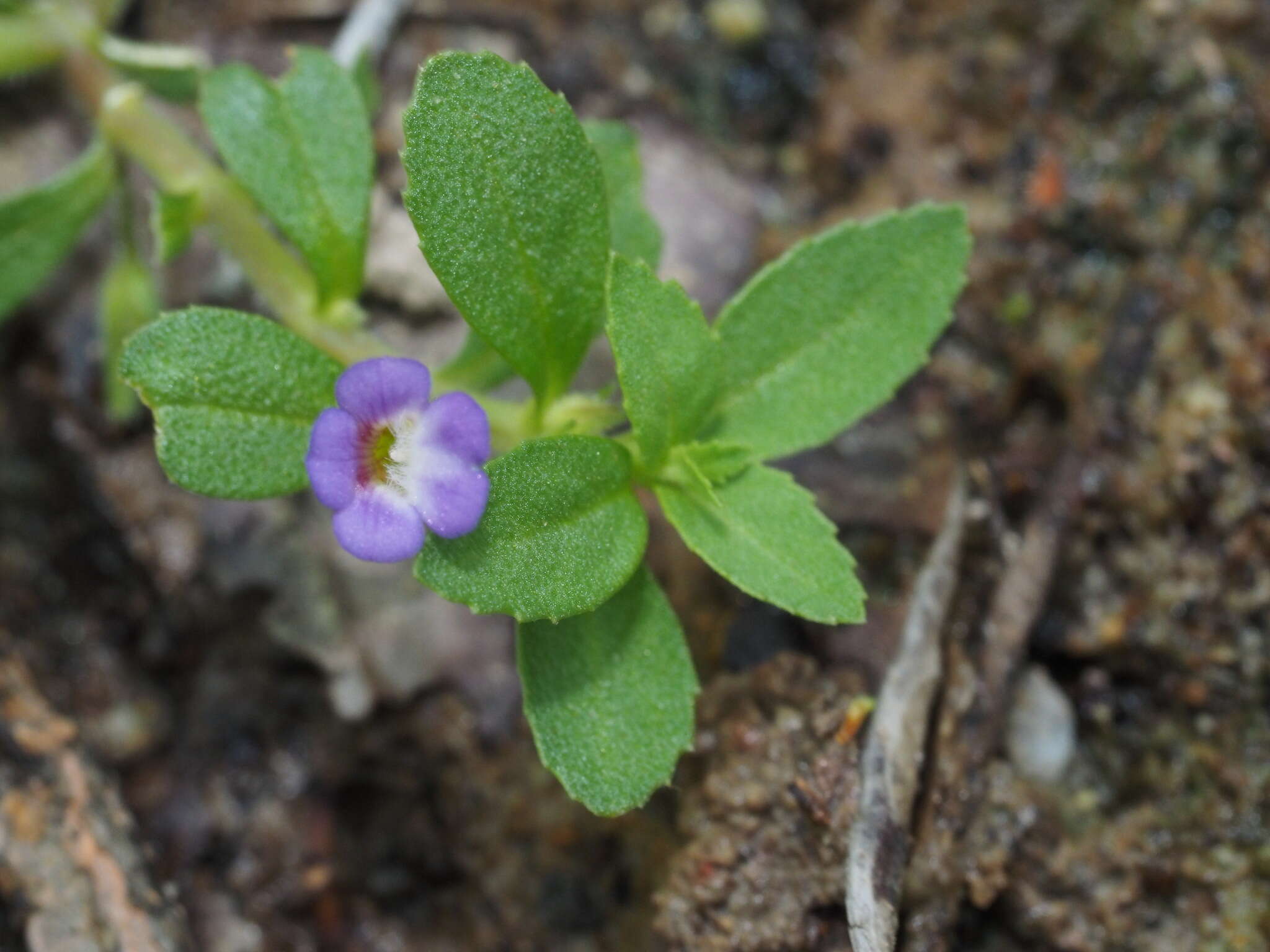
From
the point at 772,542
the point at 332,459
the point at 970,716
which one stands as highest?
the point at 332,459

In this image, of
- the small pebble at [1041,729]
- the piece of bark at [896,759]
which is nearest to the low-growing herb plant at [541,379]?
the piece of bark at [896,759]

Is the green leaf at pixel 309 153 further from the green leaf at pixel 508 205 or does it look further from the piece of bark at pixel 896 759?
the piece of bark at pixel 896 759

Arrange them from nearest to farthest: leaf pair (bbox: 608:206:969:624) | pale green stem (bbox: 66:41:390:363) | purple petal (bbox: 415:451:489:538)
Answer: purple petal (bbox: 415:451:489:538), leaf pair (bbox: 608:206:969:624), pale green stem (bbox: 66:41:390:363)

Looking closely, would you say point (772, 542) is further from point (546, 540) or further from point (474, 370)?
point (474, 370)

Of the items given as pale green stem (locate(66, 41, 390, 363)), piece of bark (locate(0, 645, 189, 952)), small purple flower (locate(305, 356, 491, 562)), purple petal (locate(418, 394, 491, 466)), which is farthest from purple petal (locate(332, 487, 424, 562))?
piece of bark (locate(0, 645, 189, 952))

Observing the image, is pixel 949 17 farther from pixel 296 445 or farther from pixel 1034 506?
pixel 296 445

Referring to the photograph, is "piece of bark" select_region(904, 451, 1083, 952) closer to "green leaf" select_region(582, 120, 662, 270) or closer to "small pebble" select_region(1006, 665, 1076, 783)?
"small pebble" select_region(1006, 665, 1076, 783)

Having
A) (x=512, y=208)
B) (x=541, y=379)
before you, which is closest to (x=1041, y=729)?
(x=541, y=379)
